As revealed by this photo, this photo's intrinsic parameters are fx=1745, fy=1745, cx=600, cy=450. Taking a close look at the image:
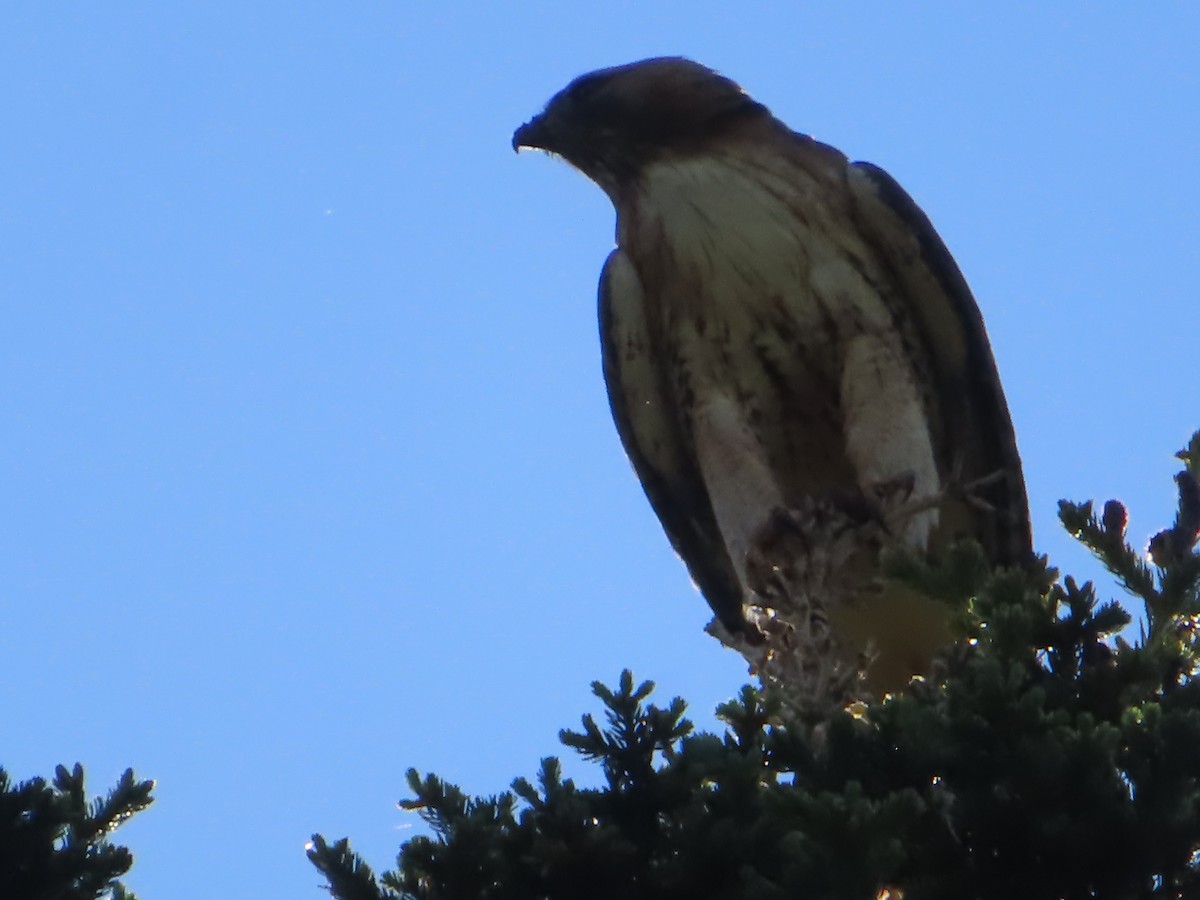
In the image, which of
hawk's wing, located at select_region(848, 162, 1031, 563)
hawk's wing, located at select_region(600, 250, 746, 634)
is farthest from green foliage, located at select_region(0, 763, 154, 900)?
hawk's wing, located at select_region(848, 162, 1031, 563)

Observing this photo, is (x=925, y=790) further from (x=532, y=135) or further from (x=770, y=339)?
(x=532, y=135)

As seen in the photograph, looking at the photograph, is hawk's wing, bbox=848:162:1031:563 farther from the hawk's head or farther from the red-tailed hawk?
the hawk's head

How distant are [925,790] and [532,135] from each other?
3.75 m

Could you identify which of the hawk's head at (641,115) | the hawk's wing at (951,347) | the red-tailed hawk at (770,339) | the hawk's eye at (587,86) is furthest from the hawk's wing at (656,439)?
the hawk's wing at (951,347)

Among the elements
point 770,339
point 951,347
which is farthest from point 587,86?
point 951,347

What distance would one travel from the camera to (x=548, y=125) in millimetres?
6152

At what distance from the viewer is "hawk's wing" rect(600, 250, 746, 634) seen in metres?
5.75

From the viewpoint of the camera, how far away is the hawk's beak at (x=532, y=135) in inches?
244

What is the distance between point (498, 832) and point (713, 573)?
8.96 ft

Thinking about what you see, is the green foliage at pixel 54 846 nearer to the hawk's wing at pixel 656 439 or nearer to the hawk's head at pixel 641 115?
the hawk's wing at pixel 656 439

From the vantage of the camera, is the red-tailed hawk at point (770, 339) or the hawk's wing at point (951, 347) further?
the hawk's wing at point (951, 347)

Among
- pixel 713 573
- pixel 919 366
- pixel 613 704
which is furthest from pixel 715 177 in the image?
pixel 613 704

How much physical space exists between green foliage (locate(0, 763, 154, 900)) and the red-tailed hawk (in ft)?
6.92

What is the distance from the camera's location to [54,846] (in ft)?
11.7
